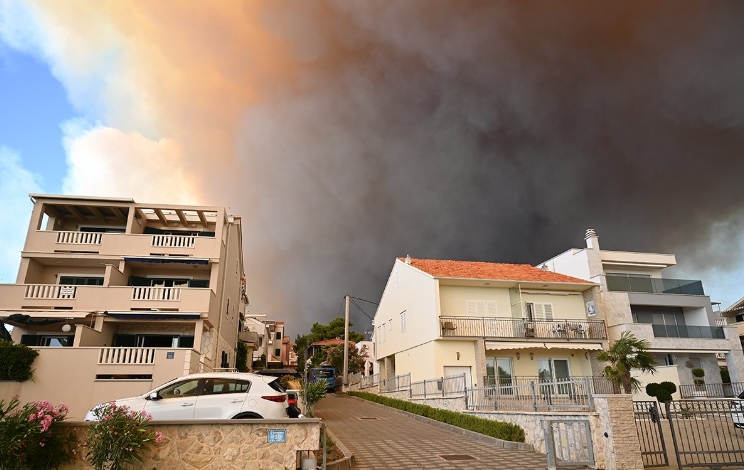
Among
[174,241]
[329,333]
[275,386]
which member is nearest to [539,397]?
[275,386]

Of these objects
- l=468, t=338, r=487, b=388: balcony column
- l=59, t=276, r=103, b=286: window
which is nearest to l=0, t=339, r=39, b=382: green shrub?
l=59, t=276, r=103, b=286: window

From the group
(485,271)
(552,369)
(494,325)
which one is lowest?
(552,369)

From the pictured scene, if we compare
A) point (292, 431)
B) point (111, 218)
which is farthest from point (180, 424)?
point (111, 218)

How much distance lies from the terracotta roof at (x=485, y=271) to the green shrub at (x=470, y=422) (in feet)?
26.7

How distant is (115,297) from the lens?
23.6 metres

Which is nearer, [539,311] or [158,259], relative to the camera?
[158,259]

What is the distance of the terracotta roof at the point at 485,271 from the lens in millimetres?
30375

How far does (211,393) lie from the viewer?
11875 mm

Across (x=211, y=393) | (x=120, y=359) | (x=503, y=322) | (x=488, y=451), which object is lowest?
(x=488, y=451)

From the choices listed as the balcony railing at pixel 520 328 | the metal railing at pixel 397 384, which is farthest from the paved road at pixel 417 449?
the balcony railing at pixel 520 328

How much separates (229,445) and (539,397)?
33.5ft

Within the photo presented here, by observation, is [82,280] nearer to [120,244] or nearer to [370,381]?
[120,244]

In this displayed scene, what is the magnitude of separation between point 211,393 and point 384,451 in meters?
5.37

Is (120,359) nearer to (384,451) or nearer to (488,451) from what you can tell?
(384,451)
